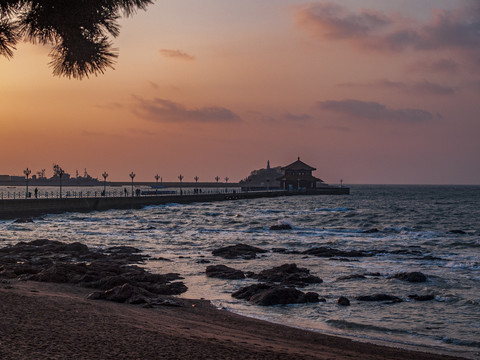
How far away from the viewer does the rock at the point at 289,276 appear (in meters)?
17.6

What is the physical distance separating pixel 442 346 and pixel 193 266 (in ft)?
40.3

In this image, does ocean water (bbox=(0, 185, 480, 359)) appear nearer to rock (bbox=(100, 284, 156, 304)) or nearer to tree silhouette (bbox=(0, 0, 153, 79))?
rock (bbox=(100, 284, 156, 304))

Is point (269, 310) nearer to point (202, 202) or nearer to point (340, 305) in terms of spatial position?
point (340, 305)

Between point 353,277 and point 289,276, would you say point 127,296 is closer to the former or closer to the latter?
point 289,276

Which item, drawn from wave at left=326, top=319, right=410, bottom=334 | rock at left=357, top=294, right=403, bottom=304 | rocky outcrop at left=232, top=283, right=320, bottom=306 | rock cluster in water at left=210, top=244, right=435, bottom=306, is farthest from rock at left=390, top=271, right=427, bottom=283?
wave at left=326, top=319, right=410, bottom=334

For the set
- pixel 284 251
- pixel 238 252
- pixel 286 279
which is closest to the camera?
pixel 286 279

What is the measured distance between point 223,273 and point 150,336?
10435mm

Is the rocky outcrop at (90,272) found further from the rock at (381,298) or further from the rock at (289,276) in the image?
the rock at (381,298)

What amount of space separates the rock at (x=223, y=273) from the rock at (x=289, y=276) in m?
0.61

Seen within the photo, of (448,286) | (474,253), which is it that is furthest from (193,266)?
(474,253)

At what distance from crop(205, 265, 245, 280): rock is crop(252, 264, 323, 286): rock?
614 millimetres

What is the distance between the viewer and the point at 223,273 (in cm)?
1864

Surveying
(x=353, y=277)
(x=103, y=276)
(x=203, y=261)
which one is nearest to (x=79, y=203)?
(x=203, y=261)

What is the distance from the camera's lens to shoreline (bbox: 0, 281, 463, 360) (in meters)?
7.23
